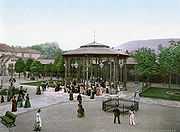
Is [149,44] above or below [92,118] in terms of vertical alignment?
above

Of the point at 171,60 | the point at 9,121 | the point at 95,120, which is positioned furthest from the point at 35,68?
the point at 9,121

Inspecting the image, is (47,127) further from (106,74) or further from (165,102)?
(106,74)

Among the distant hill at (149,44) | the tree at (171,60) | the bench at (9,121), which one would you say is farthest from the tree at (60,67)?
the bench at (9,121)

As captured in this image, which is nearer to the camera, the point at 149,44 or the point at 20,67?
the point at 20,67

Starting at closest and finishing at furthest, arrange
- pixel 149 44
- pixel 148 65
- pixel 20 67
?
pixel 148 65
pixel 20 67
pixel 149 44

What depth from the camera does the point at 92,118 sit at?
1498cm

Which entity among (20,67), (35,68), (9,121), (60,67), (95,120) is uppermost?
(20,67)

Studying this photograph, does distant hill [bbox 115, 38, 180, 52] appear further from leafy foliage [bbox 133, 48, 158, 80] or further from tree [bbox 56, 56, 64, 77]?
tree [bbox 56, 56, 64, 77]

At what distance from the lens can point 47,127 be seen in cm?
1291

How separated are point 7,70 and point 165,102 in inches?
1413

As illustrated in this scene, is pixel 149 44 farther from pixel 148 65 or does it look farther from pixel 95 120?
pixel 95 120

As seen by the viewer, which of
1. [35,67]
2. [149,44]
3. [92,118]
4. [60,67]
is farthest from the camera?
[149,44]

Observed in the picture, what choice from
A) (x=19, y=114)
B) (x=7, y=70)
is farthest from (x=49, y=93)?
(x=7, y=70)

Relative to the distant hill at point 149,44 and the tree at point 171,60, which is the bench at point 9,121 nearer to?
the tree at point 171,60
